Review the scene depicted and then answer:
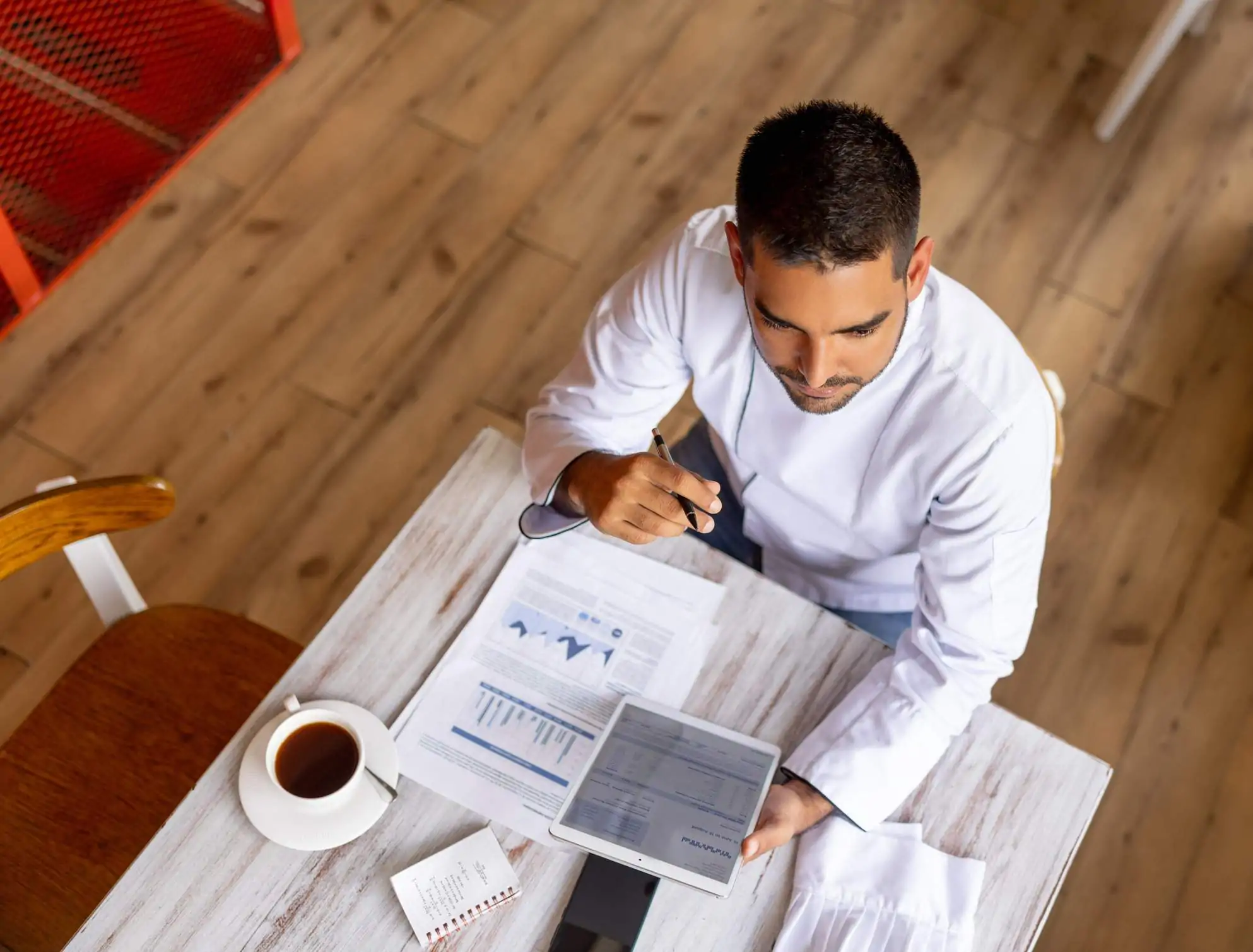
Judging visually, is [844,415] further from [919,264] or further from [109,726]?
[109,726]

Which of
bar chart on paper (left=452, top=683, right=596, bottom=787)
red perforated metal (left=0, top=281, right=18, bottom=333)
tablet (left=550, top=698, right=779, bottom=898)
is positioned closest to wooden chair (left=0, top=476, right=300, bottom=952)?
bar chart on paper (left=452, top=683, right=596, bottom=787)

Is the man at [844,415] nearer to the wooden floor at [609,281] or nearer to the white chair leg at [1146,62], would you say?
the wooden floor at [609,281]

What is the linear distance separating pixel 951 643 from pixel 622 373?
485 millimetres

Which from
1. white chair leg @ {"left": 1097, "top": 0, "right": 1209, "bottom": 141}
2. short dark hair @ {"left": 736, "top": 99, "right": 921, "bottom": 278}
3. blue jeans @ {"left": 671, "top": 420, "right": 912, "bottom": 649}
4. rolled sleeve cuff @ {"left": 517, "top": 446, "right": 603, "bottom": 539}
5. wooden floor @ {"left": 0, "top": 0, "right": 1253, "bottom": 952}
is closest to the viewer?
short dark hair @ {"left": 736, "top": 99, "right": 921, "bottom": 278}

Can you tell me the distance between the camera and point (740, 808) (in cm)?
113

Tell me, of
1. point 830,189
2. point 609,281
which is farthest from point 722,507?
point 609,281

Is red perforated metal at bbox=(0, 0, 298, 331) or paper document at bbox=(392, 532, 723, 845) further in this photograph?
red perforated metal at bbox=(0, 0, 298, 331)

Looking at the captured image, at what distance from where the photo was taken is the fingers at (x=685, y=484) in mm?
1198

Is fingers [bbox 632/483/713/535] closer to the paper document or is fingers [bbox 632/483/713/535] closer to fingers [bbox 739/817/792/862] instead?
the paper document

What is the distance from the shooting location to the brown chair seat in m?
1.38

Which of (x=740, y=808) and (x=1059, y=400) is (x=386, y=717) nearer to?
(x=740, y=808)

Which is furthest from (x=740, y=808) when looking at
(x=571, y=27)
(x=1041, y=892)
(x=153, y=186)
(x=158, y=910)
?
(x=571, y=27)

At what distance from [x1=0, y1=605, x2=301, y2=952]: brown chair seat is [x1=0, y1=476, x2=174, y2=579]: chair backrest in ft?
0.78

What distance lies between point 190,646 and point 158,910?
1.59 feet
